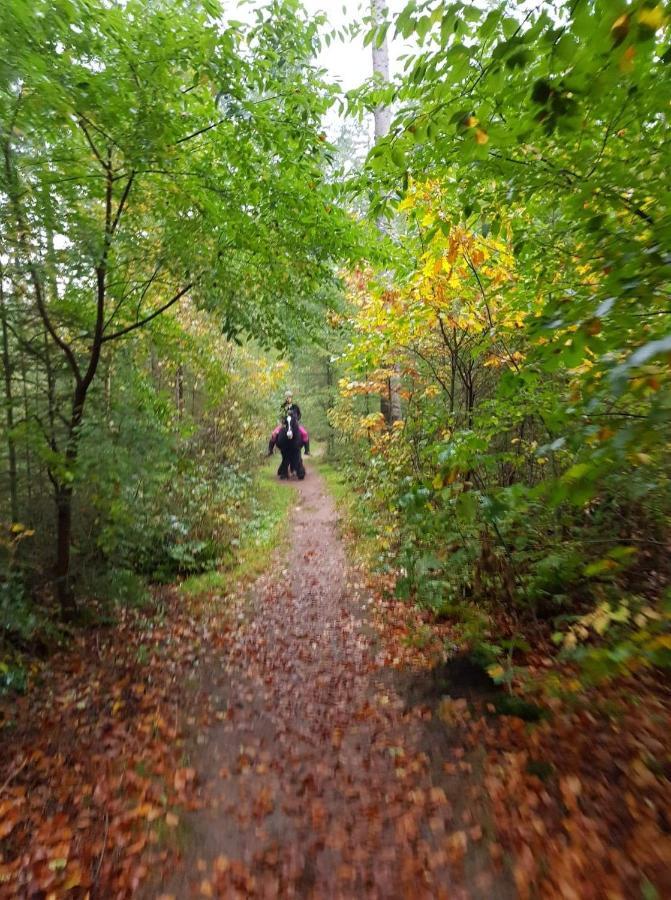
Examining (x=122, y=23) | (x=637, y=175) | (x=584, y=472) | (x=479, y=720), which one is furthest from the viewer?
(x=479, y=720)

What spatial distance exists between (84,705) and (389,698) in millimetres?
2975

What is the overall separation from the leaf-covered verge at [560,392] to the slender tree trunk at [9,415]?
151 inches

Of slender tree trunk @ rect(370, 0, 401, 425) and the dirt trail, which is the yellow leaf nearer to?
the dirt trail

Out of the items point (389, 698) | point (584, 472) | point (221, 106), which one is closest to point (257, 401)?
point (221, 106)

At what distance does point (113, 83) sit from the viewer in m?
3.81

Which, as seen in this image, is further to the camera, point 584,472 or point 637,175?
point 637,175

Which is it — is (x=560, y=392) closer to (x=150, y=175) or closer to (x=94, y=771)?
(x=150, y=175)

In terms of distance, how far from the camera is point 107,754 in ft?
13.6

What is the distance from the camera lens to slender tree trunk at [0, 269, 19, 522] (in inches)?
192

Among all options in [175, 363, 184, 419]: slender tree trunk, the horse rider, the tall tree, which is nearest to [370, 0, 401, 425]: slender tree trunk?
[175, 363, 184, 419]: slender tree trunk

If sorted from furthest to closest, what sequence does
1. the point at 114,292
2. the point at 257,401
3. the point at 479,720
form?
the point at 257,401, the point at 114,292, the point at 479,720

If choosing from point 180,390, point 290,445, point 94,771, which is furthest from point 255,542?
point 290,445

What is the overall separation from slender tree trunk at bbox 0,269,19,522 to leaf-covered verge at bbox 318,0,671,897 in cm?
384

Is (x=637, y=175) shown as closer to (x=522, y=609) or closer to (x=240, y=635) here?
(x=522, y=609)
